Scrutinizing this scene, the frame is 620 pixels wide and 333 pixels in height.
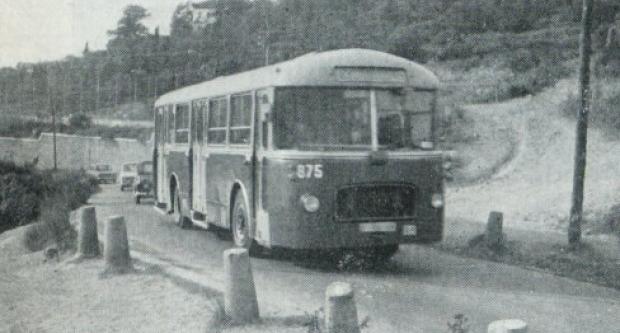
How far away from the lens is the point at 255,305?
798 centimetres

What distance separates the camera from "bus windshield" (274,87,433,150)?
11.2 metres

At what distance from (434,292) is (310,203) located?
2044 mm

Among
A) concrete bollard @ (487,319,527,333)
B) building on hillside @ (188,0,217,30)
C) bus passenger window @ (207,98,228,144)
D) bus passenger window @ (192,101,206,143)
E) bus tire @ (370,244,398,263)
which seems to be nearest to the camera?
concrete bollard @ (487,319,527,333)

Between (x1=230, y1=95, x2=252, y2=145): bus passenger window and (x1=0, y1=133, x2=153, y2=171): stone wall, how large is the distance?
2482 inches

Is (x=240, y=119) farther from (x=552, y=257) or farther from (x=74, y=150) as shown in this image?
(x=74, y=150)

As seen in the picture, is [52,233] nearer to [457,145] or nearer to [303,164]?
[303,164]

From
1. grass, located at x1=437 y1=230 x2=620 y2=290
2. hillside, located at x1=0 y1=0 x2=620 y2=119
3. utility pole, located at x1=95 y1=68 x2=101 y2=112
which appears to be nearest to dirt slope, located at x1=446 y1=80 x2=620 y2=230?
hillside, located at x1=0 y1=0 x2=620 y2=119

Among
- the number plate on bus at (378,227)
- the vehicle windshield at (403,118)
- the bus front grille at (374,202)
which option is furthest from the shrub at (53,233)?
the vehicle windshield at (403,118)

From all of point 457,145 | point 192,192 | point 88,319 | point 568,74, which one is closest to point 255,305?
point 88,319

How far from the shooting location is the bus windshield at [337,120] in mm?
11250

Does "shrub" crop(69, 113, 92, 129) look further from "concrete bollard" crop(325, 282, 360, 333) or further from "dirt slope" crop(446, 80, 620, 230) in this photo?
"concrete bollard" crop(325, 282, 360, 333)

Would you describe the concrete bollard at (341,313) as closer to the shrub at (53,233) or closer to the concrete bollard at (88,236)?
the concrete bollard at (88,236)

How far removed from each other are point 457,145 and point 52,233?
62.2 ft

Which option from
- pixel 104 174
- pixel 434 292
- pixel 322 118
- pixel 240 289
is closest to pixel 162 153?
pixel 322 118
